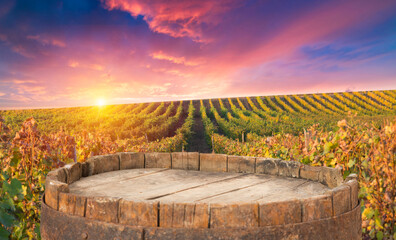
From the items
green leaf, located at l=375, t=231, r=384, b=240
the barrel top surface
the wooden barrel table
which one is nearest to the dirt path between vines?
green leaf, located at l=375, t=231, r=384, b=240

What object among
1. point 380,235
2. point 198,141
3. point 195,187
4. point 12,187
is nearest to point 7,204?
point 12,187

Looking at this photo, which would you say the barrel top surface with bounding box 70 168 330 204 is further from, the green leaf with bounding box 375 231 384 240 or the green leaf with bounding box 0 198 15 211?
the green leaf with bounding box 375 231 384 240

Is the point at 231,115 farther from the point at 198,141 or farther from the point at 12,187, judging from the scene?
the point at 12,187

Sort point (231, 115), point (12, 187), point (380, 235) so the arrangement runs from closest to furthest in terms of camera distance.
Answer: point (12, 187) → point (380, 235) → point (231, 115)

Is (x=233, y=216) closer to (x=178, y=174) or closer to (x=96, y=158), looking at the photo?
(x=178, y=174)

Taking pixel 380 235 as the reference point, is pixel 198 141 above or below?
below

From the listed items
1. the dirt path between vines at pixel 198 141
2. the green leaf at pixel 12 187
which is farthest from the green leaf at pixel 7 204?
the dirt path between vines at pixel 198 141

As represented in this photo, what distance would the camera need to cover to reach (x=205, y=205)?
49.2 inches

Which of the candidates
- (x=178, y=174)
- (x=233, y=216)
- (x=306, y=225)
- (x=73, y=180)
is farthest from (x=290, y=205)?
(x=73, y=180)

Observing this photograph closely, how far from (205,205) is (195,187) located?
2.46 ft

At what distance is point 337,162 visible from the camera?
3598mm

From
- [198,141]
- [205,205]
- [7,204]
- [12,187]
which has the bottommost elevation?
[198,141]

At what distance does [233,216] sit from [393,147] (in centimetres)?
255

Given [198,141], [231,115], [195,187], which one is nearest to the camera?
[195,187]
